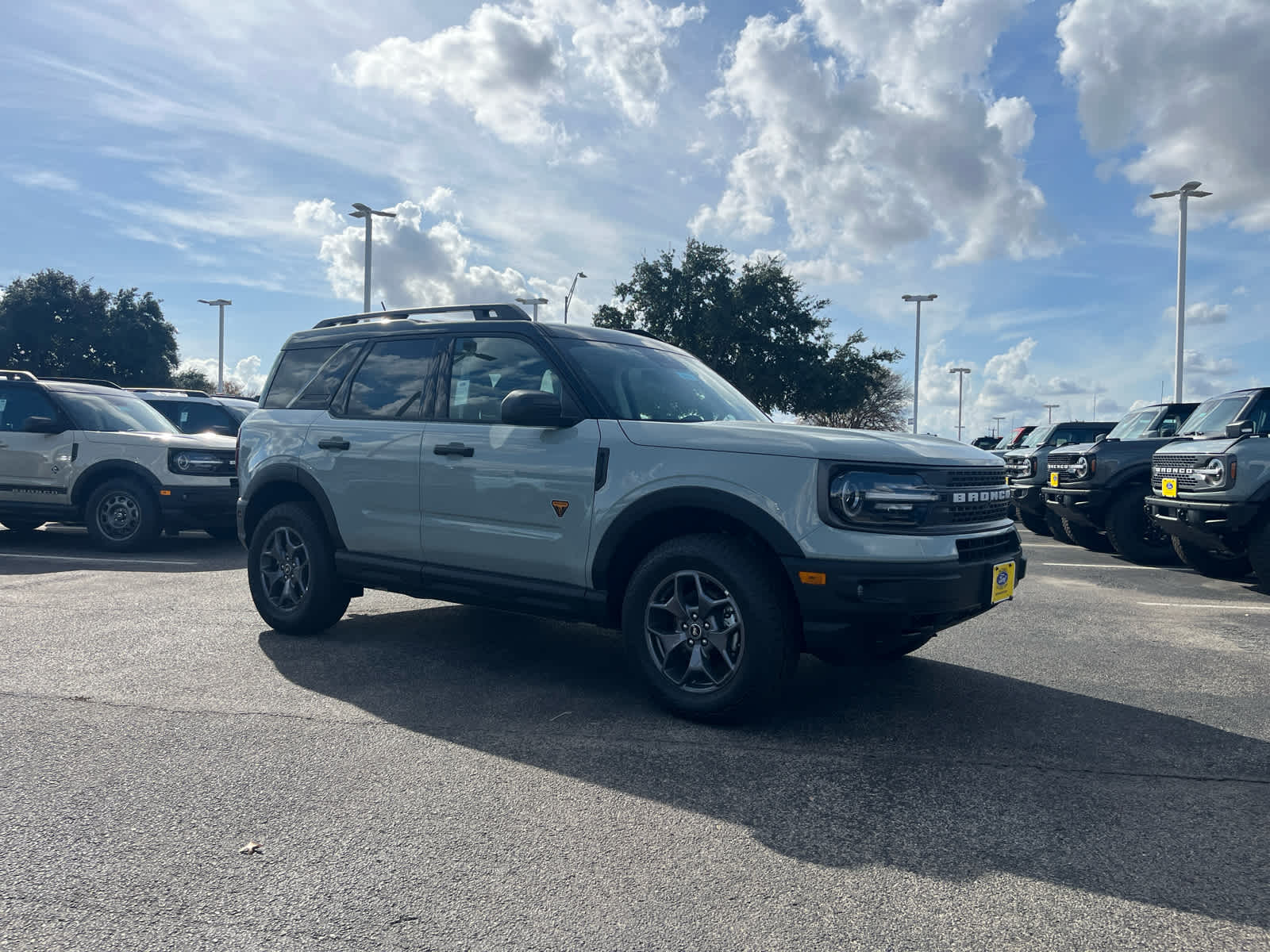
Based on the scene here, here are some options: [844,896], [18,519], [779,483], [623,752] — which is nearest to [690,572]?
[779,483]

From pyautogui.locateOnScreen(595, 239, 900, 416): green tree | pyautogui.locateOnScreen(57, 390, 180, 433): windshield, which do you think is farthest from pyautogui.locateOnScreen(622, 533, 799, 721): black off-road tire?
pyautogui.locateOnScreen(595, 239, 900, 416): green tree

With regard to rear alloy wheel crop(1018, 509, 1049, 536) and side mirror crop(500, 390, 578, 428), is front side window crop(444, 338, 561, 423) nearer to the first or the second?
side mirror crop(500, 390, 578, 428)

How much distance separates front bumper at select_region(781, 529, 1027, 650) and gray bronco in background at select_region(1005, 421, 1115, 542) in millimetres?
9294

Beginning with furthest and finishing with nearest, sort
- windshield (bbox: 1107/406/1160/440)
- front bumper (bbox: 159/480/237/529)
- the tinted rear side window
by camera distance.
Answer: windshield (bbox: 1107/406/1160/440) < front bumper (bbox: 159/480/237/529) < the tinted rear side window

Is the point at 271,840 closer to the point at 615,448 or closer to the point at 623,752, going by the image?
the point at 623,752

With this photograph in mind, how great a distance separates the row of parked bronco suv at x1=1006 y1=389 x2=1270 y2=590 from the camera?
823cm

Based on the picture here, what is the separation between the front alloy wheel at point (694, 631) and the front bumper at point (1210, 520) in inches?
245

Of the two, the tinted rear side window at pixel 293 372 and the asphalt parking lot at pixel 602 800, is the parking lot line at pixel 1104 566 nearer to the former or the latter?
the asphalt parking lot at pixel 602 800

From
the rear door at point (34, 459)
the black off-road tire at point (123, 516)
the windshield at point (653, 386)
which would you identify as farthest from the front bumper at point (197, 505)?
the windshield at point (653, 386)

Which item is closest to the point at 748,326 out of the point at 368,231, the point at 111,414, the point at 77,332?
the point at 368,231

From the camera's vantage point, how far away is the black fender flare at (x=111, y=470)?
9.77m

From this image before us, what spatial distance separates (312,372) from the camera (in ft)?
19.6

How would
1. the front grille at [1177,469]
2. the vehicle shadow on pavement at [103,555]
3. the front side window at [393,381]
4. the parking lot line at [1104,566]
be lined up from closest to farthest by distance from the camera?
the front side window at [393,381], the front grille at [1177,469], the vehicle shadow on pavement at [103,555], the parking lot line at [1104,566]

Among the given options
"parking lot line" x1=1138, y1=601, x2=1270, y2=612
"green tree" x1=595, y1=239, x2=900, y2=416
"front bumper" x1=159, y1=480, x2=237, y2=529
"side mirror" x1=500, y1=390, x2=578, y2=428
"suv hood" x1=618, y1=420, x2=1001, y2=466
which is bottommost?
"parking lot line" x1=1138, y1=601, x2=1270, y2=612
